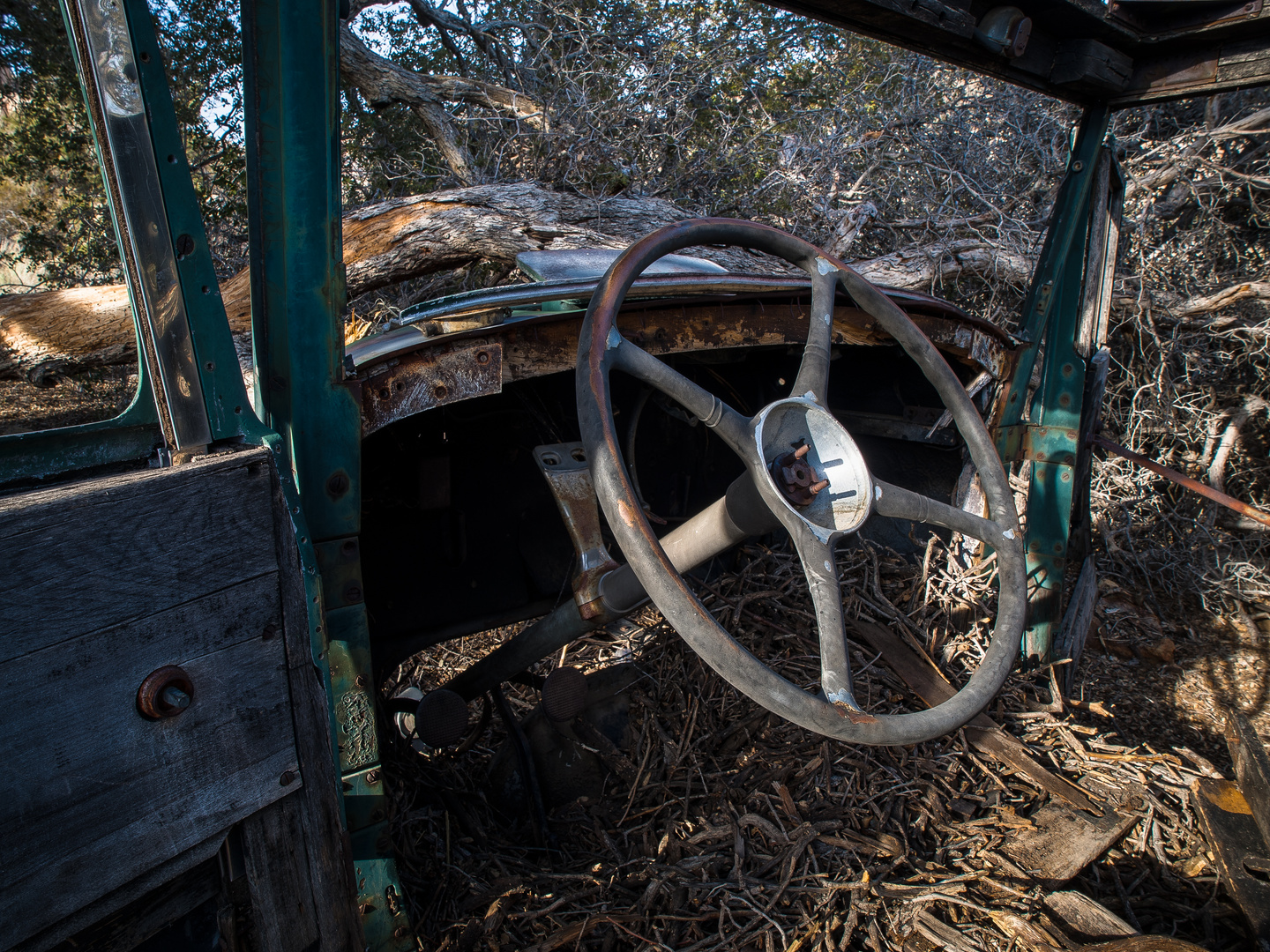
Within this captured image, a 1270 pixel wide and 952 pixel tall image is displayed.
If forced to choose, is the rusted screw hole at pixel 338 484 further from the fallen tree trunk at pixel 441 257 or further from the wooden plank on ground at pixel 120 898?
the fallen tree trunk at pixel 441 257

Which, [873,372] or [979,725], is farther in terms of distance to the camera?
[873,372]

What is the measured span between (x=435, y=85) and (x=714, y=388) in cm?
405

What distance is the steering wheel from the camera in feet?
3.63

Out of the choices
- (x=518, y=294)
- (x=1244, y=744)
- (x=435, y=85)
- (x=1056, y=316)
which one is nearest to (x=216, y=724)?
(x=518, y=294)

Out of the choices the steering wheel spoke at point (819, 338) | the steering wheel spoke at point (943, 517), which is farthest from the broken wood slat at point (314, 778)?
the steering wheel spoke at point (943, 517)

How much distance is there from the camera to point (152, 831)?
2.90ft

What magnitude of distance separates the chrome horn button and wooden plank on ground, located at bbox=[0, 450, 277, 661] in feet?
2.65

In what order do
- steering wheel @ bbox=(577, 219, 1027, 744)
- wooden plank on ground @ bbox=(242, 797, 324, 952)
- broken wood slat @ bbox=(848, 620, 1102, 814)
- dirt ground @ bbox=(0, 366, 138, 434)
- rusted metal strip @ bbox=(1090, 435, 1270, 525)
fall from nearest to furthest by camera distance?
wooden plank on ground @ bbox=(242, 797, 324, 952)
steering wheel @ bbox=(577, 219, 1027, 744)
broken wood slat @ bbox=(848, 620, 1102, 814)
rusted metal strip @ bbox=(1090, 435, 1270, 525)
dirt ground @ bbox=(0, 366, 138, 434)

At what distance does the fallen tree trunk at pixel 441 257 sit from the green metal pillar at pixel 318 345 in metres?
1.75

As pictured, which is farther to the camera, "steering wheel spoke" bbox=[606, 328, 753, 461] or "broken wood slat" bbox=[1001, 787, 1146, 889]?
"broken wood slat" bbox=[1001, 787, 1146, 889]

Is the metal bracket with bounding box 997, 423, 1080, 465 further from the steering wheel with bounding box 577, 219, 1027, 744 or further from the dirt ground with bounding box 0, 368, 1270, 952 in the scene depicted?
the steering wheel with bounding box 577, 219, 1027, 744

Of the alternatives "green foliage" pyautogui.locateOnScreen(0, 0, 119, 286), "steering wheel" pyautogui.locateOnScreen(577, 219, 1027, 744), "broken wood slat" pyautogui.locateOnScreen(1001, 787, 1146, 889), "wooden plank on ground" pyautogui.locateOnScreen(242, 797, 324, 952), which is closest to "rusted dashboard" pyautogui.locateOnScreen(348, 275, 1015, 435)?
"steering wheel" pyautogui.locateOnScreen(577, 219, 1027, 744)

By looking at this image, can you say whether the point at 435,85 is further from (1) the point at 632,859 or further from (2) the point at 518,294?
(1) the point at 632,859

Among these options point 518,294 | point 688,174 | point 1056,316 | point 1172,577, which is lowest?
point 1172,577
